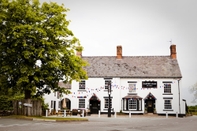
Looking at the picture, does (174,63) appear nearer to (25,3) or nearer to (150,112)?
(150,112)

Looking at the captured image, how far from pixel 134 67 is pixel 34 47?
86.8 feet

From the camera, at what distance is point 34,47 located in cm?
2331

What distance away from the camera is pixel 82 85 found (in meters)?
46.2

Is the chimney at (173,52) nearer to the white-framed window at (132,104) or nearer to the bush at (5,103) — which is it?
the white-framed window at (132,104)

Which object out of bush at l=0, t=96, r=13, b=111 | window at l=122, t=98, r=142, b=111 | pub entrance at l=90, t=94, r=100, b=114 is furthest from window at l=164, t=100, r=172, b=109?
bush at l=0, t=96, r=13, b=111

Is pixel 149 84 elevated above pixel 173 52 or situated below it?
below

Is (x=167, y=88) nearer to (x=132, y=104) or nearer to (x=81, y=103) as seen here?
(x=132, y=104)

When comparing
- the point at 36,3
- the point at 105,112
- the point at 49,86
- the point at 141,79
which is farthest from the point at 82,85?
the point at 36,3

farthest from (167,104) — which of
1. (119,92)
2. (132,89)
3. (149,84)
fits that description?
(119,92)

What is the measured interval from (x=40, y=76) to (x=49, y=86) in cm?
207

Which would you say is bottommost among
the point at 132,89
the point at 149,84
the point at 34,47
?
the point at 132,89

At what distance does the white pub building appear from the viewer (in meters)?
44.1

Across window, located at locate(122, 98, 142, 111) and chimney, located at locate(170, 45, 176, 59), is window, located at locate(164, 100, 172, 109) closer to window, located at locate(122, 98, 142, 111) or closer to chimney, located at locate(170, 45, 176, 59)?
window, located at locate(122, 98, 142, 111)

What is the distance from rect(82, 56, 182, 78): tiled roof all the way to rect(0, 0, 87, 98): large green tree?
2054cm
